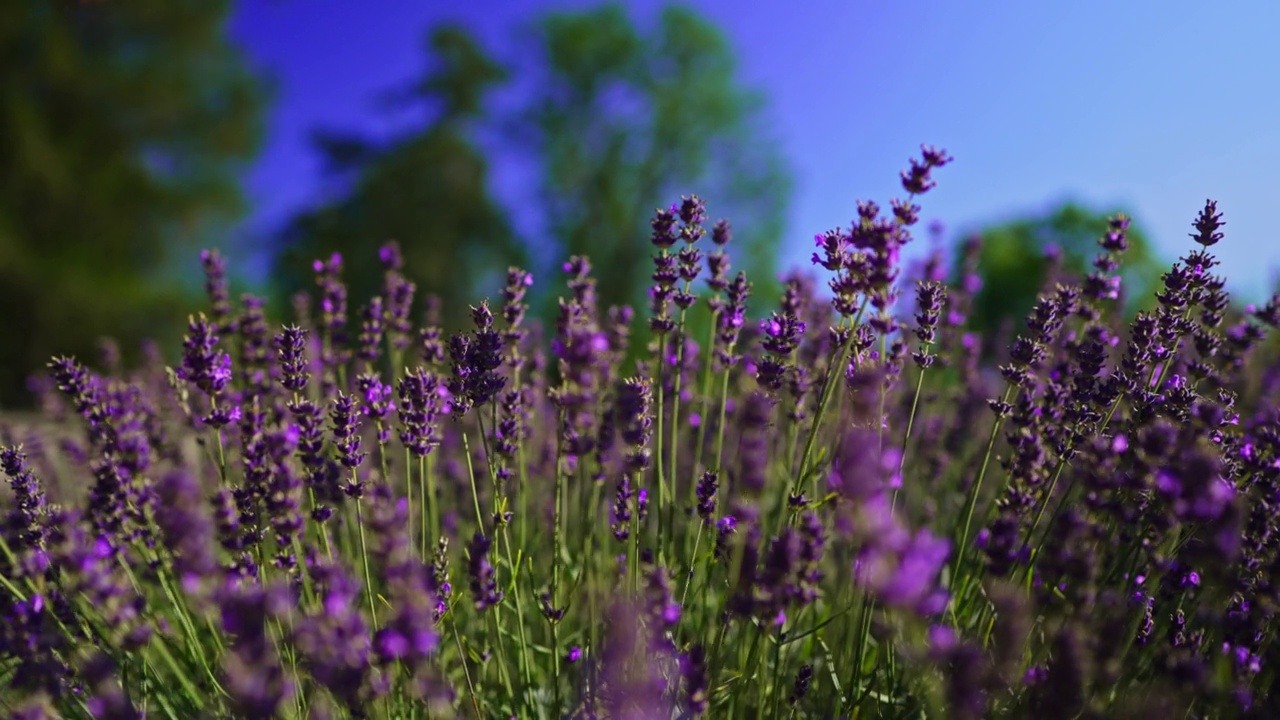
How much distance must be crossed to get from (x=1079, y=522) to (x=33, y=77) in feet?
61.7

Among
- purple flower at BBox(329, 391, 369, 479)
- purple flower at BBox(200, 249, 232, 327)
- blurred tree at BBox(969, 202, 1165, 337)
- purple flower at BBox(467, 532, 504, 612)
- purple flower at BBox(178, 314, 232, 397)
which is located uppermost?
blurred tree at BBox(969, 202, 1165, 337)

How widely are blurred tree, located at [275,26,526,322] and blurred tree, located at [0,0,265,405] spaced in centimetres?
221

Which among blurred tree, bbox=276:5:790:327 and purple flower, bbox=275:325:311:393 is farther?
blurred tree, bbox=276:5:790:327

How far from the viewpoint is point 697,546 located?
2.28 meters

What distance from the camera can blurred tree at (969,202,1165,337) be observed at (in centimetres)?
1667

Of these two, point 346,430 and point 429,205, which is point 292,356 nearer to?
point 346,430

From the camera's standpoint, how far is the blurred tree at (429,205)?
17125 mm

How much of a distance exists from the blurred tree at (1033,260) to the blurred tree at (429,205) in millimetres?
10953

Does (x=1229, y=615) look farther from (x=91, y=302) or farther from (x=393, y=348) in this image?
(x=91, y=302)

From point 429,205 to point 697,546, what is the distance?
1603 cm

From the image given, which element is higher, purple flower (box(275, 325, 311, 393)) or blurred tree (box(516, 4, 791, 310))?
blurred tree (box(516, 4, 791, 310))

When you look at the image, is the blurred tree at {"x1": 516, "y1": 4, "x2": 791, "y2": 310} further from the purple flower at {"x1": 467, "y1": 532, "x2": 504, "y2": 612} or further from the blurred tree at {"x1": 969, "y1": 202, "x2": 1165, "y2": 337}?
the purple flower at {"x1": 467, "y1": 532, "x2": 504, "y2": 612}

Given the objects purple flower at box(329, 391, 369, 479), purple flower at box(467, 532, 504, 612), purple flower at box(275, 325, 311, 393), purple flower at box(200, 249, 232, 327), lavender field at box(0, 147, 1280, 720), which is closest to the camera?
lavender field at box(0, 147, 1280, 720)

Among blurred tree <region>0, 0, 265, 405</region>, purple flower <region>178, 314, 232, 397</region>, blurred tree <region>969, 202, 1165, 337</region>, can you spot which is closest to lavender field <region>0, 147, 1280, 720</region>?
purple flower <region>178, 314, 232, 397</region>
